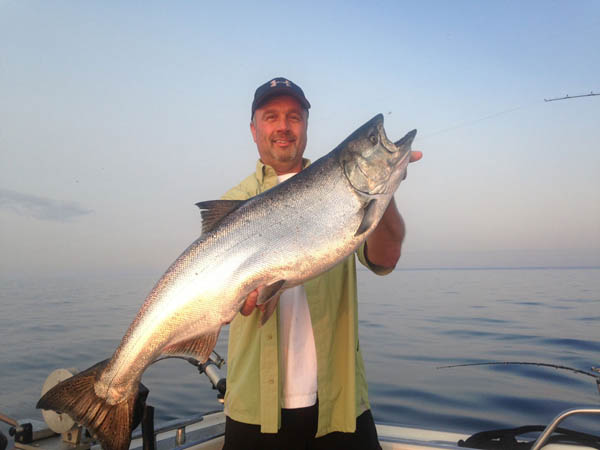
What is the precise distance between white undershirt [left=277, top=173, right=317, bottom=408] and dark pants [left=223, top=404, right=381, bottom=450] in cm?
7

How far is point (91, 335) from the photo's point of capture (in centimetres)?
1244

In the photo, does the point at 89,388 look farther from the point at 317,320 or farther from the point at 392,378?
the point at 392,378

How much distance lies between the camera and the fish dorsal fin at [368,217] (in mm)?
2385

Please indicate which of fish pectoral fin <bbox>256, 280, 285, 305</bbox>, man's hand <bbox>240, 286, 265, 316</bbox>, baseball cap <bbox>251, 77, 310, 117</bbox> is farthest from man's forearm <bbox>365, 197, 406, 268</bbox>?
baseball cap <bbox>251, 77, 310, 117</bbox>

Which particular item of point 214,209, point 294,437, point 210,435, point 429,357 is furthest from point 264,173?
point 429,357

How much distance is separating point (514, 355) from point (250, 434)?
8.70 metres

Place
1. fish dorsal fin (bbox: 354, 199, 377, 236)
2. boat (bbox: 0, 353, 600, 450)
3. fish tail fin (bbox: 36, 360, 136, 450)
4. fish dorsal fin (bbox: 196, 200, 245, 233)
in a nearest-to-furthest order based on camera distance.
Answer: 1. fish dorsal fin (bbox: 354, 199, 377, 236)
2. fish tail fin (bbox: 36, 360, 136, 450)
3. fish dorsal fin (bbox: 196, 200, 245, 233)
4. boat (bbox: 0, 353, 600, 450)

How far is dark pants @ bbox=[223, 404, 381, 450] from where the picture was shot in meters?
2.71

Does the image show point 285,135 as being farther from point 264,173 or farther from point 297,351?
point 297,351

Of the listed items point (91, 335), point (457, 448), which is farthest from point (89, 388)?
point (91, 335)

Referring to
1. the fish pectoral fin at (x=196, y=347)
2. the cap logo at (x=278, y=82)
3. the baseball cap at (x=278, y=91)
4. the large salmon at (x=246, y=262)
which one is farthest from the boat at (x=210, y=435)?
the cap logo at (x=278, y=82)

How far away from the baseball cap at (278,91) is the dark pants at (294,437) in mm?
2363

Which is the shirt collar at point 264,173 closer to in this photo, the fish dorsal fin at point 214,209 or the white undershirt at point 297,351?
the fish dorsal fin at point 214,209

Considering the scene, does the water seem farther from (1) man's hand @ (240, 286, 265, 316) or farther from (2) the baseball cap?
(2) the baseball cap
